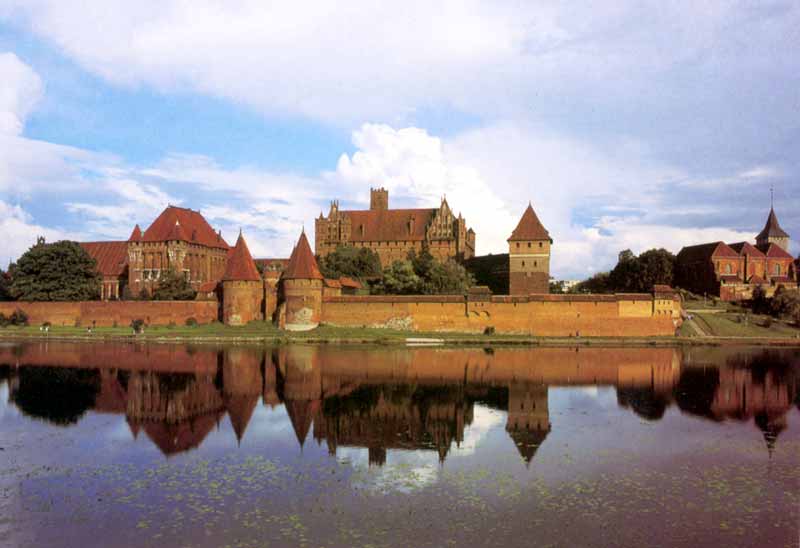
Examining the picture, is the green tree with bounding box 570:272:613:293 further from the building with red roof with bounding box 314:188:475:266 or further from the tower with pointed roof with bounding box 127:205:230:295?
the tower with pointed roof with bounding box 127:205:230:295

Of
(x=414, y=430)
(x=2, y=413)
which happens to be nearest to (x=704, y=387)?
(x=414, y=430)

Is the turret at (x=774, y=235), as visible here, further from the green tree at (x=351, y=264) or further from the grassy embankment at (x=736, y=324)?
the green tree at (x=351, y=264)

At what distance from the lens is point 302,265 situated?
3578cm

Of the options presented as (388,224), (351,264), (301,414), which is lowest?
(301,414)

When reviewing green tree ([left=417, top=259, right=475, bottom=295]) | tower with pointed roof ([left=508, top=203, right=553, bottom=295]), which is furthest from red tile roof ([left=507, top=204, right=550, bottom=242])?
green tree ([left=417, top=259, right=475, bottom=295])

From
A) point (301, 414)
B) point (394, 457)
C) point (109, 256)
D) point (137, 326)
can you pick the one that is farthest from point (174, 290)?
point (394, 457)

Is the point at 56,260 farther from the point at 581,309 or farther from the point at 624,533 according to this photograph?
the point at 624,533

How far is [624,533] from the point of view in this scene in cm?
771

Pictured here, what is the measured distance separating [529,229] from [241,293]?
1808 cm

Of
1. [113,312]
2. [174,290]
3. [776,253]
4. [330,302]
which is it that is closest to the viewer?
[330,302]

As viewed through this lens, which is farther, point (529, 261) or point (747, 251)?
point (747, 251)

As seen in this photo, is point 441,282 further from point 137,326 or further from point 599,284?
point 599,284

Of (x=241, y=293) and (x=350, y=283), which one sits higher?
(x=350, y=283)

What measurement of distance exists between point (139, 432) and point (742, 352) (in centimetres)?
2770
